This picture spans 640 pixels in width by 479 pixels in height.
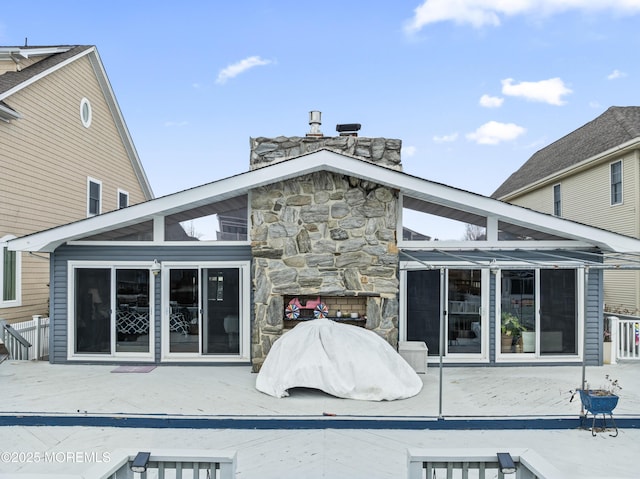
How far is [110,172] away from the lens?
15.5 meters

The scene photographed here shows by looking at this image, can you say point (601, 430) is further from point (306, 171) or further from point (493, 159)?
point (493, 159)

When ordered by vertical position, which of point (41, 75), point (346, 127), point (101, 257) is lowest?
point (101, 257)

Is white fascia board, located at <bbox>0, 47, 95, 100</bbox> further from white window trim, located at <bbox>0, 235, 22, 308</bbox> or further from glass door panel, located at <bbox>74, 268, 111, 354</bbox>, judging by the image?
glass door panel, located at <bbox>74, 268, 111, 354</bbox>

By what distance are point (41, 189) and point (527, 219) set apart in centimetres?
1086

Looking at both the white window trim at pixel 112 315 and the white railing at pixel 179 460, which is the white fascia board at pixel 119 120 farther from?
the white railing at pixel 179 460

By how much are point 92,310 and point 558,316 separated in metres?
8.17

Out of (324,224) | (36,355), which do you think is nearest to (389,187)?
(324,224)

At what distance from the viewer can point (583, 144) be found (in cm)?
1602

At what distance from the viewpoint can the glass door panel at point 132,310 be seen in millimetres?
8562

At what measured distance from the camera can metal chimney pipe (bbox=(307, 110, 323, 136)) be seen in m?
9.93

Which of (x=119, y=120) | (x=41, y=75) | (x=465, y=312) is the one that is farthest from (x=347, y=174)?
(x=119, y=120)

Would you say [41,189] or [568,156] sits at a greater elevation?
[568,156]

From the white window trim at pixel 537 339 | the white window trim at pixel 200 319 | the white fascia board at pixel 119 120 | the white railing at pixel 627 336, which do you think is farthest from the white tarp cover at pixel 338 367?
the white fascia board at pixel 119 120

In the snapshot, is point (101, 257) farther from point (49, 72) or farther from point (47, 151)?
point (49, 72)
